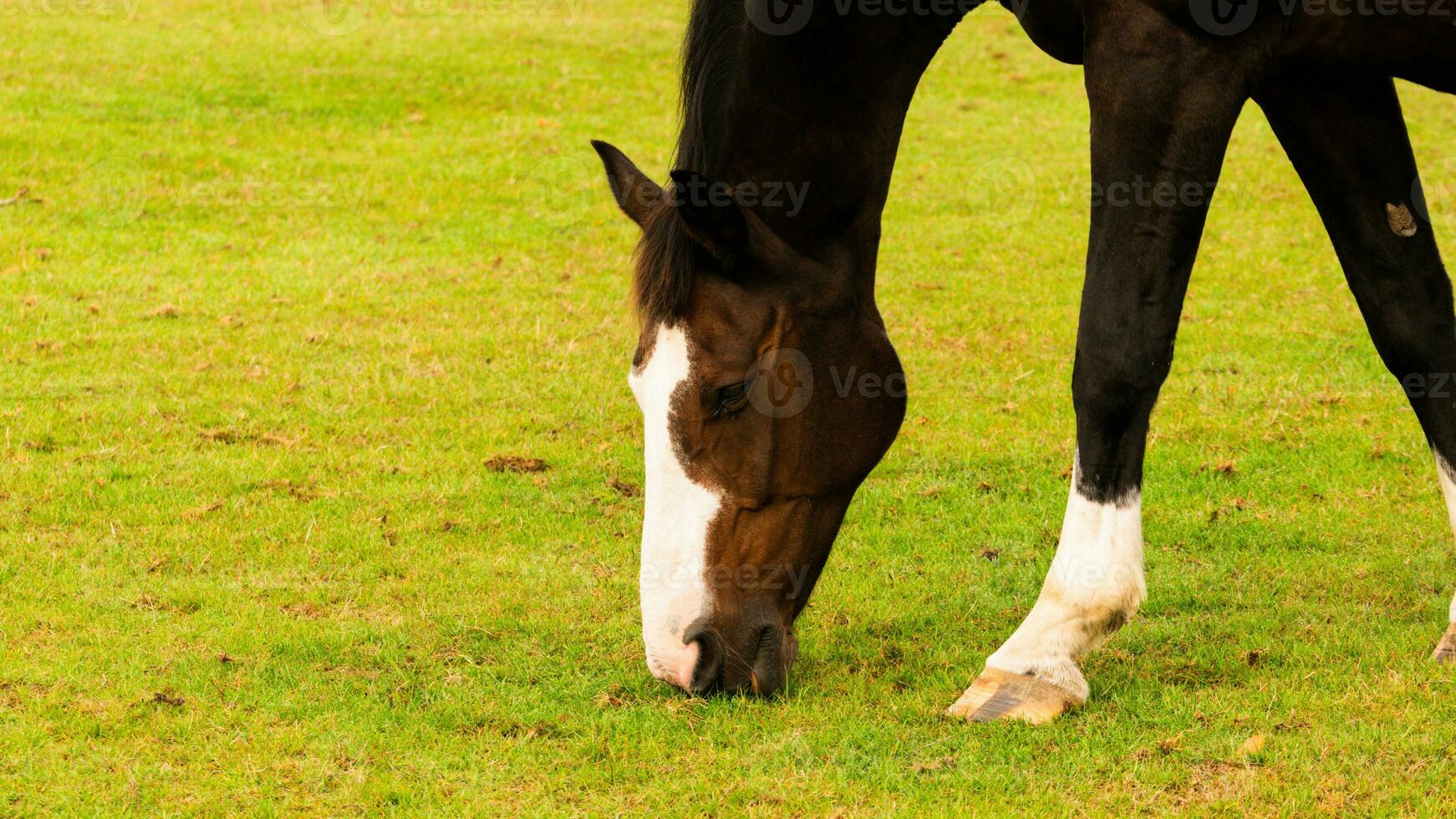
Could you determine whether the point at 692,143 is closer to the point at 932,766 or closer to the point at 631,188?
the point at 631,188

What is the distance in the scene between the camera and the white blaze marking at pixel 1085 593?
3.81 metres

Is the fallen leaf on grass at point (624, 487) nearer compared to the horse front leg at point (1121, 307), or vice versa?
the horse front leg at point (1121, 307)

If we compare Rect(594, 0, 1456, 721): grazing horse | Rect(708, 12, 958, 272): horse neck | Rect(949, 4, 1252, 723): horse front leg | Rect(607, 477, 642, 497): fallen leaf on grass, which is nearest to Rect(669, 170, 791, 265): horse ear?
Rect(594, 0, 1456, 721): grazing horse

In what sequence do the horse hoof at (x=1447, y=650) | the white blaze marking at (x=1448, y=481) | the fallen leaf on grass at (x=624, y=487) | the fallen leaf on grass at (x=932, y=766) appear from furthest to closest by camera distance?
the fallen leaf on grass at (x=624, y=487) → the white blaze marking at (x=1448, y=481) → the horse hoof at (x=1447, y=650) → the fallen leaf on grass at (x=932, y=766)

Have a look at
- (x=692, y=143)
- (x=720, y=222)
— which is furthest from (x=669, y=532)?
(x=692, y=143)

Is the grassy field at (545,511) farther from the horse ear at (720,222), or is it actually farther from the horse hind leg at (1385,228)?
the horse ear at (720,222)

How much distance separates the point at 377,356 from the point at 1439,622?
5248mm

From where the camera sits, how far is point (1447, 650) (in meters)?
4.11

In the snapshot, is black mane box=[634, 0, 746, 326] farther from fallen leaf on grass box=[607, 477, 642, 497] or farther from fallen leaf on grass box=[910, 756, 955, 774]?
fallen leaf on grass box=[607, 477, 642, 497]

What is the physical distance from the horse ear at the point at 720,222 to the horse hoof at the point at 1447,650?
209 cm

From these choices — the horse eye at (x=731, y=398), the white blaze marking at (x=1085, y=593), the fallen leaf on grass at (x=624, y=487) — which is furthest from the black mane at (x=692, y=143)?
the fallen leaf on grass at (x=624, y=487)

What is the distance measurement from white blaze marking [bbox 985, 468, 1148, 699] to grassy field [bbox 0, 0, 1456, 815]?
0.17 metres

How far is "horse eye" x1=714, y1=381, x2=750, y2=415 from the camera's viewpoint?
12.2 feet

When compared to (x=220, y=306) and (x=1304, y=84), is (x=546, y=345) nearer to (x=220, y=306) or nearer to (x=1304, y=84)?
(x=220, y=306)
